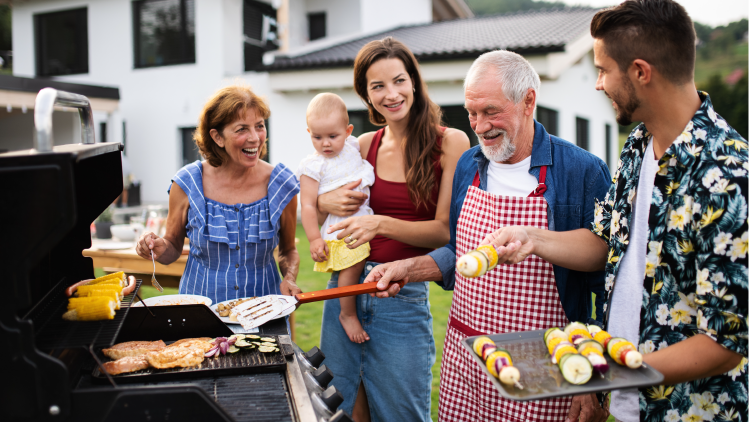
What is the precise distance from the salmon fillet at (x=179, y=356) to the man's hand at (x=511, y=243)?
1044 mm

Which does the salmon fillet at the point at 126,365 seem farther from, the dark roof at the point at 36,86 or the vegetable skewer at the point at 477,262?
the dark roof at the point at 36,86

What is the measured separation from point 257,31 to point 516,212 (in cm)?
1391

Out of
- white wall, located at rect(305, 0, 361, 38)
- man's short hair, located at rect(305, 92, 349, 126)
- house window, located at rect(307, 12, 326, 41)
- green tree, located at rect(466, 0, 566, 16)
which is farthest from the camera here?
green tree, located at rect(466, 0, 566, 16)

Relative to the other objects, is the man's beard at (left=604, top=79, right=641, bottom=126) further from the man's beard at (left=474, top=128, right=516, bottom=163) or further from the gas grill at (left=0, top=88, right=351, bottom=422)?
the gas grill at (left=0, top=88, right=351, bottom=422)

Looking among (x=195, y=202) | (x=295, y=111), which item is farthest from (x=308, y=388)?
(x=295, y=111)

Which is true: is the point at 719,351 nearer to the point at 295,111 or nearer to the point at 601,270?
the point at 601,270

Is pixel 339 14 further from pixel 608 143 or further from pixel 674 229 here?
pixel 674 229

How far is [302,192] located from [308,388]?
4.88 feet

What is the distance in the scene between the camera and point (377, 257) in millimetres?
2801

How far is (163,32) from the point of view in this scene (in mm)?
14250

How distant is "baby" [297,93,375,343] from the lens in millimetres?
2807

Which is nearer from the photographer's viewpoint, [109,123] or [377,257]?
[377,257]

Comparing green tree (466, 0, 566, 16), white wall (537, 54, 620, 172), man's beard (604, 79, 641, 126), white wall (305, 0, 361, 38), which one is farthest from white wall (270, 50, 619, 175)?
green tree (466, 0, 566, 16)

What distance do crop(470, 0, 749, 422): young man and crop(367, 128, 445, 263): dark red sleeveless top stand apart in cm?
96
